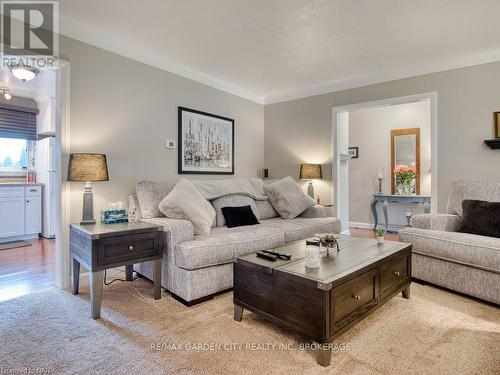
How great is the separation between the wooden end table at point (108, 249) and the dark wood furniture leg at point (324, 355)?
1.42m

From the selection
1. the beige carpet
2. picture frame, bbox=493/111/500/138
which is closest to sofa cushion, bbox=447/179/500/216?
picture frame, bbox=493/111/500/138

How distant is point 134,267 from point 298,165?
2.91m

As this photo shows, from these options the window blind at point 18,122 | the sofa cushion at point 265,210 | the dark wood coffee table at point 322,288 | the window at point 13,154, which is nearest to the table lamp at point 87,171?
the dark wood coffee table at point 322,288

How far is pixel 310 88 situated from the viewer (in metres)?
4.54

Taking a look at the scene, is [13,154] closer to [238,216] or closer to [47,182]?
[47,182]

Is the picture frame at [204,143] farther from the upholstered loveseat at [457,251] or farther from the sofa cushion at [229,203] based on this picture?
the upholstered loveseat at [457,251]

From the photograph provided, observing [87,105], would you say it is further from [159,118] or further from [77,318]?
[77,318]

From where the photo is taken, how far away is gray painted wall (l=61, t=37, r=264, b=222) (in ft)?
8.91

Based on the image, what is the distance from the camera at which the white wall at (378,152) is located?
521 cm

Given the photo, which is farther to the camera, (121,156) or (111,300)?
(121,156)

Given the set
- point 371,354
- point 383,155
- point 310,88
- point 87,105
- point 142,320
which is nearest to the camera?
point 371,354

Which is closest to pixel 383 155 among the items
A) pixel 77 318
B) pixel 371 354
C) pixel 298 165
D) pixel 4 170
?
pixel 298 165

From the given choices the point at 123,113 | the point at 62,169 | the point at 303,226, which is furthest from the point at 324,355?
the point at 123,113

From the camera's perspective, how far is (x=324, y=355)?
1.53m
